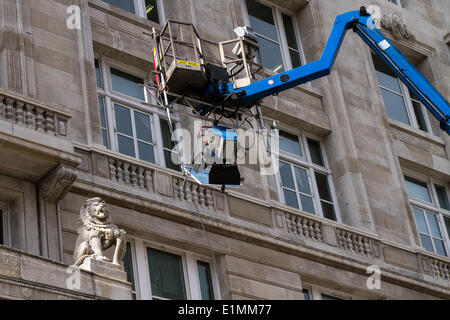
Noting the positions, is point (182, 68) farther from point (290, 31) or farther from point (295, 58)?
point (290, 31)

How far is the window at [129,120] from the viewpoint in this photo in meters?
27.5

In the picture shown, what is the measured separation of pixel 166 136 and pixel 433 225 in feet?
34.7

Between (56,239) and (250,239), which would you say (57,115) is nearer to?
(56,239)

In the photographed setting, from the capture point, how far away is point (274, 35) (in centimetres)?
3472

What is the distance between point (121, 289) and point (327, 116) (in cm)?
1646

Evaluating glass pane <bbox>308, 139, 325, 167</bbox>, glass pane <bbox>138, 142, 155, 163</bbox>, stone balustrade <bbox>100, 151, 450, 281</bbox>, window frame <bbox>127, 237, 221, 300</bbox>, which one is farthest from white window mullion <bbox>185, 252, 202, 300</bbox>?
glass pane <bbox>308, 139, 325, 167</bbox>

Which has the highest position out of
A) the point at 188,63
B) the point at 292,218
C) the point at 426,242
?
the point at 188,63

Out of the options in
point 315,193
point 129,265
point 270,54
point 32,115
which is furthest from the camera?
point 270,54

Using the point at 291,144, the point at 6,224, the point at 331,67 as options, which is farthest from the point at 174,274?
the point at 291,144

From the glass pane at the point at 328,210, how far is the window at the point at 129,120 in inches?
219

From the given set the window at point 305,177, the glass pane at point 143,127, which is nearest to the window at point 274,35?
the window at point 305,177

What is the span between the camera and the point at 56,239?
76.9 feet

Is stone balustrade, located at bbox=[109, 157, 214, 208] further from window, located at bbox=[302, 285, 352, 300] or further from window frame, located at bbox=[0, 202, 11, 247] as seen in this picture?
window, located at bbox=[302, 285, 352, 300]

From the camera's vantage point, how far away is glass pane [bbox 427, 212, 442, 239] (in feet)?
113
